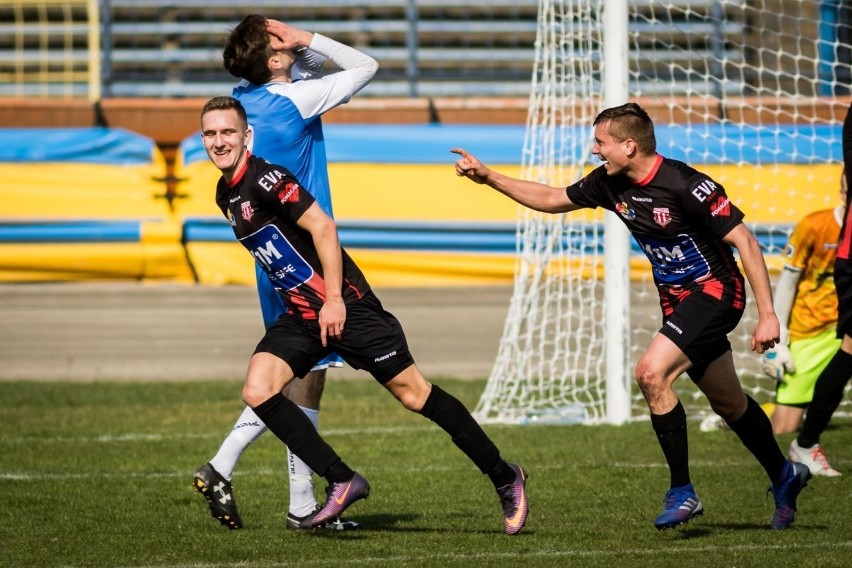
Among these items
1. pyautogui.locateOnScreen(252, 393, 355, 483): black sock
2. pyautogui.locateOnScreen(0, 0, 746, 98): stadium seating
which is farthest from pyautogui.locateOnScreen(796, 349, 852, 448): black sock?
pyautogui.locateOnScreen(0, 0, 746, 98): stadium seating

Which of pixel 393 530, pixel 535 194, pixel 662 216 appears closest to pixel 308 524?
pixel 393 530

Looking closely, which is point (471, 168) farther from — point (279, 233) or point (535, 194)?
point (279, 233)

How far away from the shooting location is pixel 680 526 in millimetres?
5727

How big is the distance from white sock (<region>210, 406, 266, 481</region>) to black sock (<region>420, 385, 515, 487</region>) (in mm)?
842

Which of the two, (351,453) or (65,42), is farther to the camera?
(65,42)

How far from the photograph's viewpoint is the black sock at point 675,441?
538 centimetres

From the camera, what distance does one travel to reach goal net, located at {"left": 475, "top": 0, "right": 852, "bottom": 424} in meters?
9.07

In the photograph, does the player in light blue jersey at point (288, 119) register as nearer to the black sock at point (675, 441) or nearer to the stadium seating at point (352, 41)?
the black sock at point (675, 441)

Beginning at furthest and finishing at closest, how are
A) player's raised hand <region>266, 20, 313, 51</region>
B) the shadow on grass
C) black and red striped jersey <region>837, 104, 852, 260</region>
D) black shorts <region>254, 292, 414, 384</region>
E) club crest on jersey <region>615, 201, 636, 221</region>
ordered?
black and red striped jersey <region>837, 104, 852, 260</region>, player's raised hand <region>266, 20, 313, 51</region>, the shadow on grass, club crest on jersey <region>615, 201, 636, 221</region>, black shorts <region>254, 292, 414, 384</region>

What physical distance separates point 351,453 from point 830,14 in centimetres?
1198

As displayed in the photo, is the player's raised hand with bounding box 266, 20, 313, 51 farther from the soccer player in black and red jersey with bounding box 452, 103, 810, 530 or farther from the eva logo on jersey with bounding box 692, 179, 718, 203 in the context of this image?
the eva logo on jersey with bounding box 692, 179, 718, 203

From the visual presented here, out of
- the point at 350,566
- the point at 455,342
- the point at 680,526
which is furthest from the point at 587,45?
the point at 350,566

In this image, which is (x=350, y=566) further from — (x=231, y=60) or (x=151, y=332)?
(x=151, y=332)

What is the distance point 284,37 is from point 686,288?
223cm
